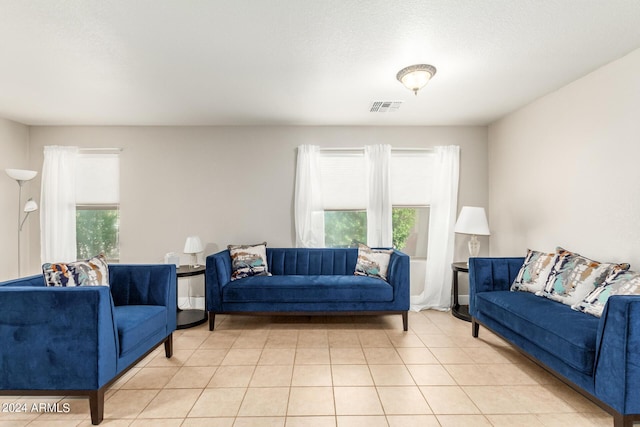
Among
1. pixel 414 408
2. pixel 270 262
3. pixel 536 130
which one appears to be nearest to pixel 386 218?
pixel 270 262

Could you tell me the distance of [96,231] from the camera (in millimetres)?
4324

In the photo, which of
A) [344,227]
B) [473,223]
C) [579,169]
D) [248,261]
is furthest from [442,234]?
[248,261]

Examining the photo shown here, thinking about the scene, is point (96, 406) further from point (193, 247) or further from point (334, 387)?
point (193, 247)

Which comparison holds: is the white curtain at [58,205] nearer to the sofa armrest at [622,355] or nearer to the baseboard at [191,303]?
the baseboard at [191,303]

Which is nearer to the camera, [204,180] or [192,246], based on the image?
[192,246]

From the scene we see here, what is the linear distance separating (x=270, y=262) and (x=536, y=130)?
348cm

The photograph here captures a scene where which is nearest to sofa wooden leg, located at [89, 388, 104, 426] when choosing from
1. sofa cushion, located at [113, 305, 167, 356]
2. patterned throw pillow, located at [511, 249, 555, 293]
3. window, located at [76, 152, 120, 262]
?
sofa cushion, located at [113, 305, 167, 356]

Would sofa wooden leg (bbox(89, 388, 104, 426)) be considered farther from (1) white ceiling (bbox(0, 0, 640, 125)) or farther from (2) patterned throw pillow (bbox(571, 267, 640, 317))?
(2) patterned throw pillow (bbox(571, 267, 640, 317))

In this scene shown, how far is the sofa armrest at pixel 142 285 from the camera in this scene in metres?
2.71

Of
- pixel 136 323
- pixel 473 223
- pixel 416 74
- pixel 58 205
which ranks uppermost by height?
pixel 416 74

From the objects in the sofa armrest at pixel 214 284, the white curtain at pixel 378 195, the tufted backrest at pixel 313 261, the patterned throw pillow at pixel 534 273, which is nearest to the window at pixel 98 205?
the sofa armrest at pixel 214 284

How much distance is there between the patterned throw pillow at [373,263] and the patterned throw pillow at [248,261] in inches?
45.3

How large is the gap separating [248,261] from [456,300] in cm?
268

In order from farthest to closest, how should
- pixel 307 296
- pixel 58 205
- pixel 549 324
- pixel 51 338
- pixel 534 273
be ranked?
pixel 58 205, pixel 307 296, pixel 534 273, pixel 549 324, pixel 51 338
